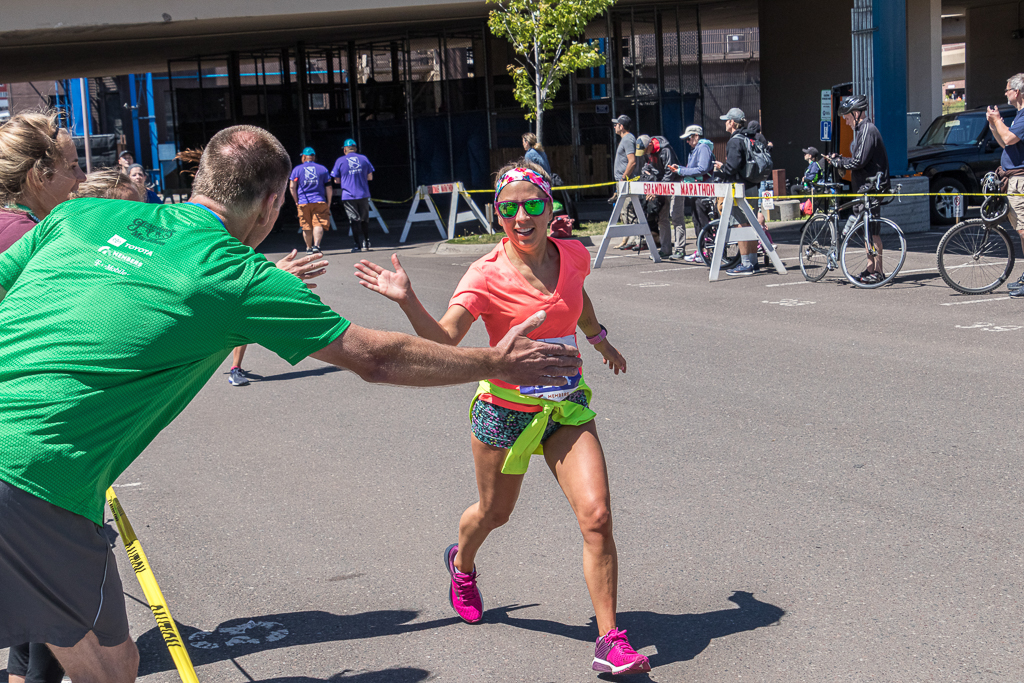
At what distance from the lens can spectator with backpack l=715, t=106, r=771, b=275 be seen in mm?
13500

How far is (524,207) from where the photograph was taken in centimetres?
397

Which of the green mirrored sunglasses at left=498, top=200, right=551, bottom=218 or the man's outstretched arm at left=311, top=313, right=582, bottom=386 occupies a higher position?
the green mirrored sunglasses at left=498, top=200, right=551, bottom=218

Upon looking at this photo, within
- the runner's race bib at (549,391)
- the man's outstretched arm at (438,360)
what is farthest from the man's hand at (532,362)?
the runner's race bib at (549,391)

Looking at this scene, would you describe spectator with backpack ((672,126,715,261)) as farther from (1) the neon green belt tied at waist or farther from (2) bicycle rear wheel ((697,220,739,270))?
(1) the neon green belt tied at waist

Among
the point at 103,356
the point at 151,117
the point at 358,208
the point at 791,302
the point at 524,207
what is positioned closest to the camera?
the point at 103,356

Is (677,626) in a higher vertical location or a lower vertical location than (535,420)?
lower

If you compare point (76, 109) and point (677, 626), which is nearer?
point (677, 626)

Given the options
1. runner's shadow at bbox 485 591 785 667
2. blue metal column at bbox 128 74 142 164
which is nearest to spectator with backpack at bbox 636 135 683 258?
runner's shadow at bbox 485 591 785 667

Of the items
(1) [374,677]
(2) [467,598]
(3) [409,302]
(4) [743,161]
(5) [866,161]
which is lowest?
(1) [374,677]

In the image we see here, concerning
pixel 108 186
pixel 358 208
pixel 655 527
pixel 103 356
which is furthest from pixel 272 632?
pixel 358 208

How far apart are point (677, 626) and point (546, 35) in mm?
18155

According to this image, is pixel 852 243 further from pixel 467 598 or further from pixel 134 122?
pixel 134 122

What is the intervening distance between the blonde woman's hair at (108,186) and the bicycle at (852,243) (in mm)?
8792

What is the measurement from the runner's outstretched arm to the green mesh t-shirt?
1.96 feet
